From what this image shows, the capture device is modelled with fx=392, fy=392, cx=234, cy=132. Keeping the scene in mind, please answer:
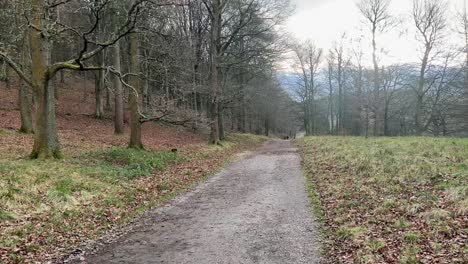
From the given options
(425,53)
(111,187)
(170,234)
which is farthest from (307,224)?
(425,53)

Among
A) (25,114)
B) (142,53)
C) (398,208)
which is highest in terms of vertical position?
(142,53)

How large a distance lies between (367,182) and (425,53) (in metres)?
27.5

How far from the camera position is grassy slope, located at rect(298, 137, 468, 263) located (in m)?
5.92

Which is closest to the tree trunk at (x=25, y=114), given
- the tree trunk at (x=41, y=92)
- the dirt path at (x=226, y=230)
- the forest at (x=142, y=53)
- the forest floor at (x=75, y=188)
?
A: the forest at (x=142, y=53)

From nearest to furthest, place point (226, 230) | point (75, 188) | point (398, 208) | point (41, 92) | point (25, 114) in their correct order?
point (226, 230) → point (398, 208) → point (75, 188) → point (41, 92) → point (25, 114)

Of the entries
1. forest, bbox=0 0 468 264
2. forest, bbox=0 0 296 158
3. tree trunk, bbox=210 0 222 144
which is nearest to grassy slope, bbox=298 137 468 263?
forest, bbox=0 0 468 264

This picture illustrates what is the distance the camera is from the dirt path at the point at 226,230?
6332mm

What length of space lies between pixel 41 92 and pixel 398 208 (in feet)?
33.4

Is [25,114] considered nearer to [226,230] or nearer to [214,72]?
[214,72]

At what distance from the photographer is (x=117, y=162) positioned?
13812 millimetres

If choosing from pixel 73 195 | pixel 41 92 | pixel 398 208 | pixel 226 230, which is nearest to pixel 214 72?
pixel 41 92

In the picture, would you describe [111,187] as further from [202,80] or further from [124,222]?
[202,80]

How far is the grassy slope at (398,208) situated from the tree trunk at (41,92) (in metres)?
8.04

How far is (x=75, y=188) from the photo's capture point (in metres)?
9.34
